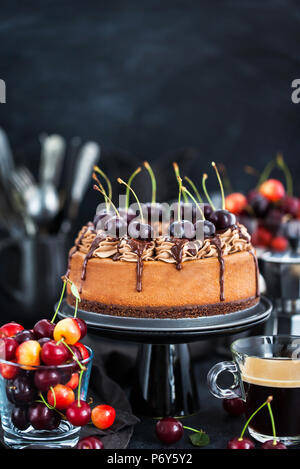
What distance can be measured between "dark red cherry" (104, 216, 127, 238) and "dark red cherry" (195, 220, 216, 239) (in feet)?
0.49

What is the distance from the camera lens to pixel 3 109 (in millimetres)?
2326

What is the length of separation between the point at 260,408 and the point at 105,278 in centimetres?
38

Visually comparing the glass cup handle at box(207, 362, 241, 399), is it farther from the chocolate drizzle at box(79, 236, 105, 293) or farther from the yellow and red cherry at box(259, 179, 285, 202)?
the yellow and red cherry at box(259, 179, 285, 202)

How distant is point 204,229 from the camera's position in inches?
45.1

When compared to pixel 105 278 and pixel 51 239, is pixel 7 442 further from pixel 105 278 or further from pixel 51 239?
pixel 51 239

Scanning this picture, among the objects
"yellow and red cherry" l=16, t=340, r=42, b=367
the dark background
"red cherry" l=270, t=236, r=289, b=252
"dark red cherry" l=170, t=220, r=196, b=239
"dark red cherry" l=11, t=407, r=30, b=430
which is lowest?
"dark red cherry" l=11, t=407, r=30, b=430

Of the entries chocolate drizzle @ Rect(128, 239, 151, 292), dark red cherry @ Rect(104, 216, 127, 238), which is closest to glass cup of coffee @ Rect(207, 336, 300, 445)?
chocolate drizzle @ Rect(128, 239, 151, 292)

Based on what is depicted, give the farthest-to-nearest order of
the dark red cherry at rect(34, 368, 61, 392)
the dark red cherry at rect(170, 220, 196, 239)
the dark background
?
the dark background → the dark red cherry at rect(170, 220, 196, 239) → the dark red cherry at rect(34, 368, 61, 392)

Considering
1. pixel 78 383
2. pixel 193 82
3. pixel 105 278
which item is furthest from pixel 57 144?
pixel 78 383

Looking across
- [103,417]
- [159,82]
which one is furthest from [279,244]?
[159,82]

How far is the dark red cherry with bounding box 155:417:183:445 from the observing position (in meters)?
1.03

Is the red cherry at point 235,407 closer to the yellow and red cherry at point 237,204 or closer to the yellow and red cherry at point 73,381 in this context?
the yellow and red cherry at point 73,381

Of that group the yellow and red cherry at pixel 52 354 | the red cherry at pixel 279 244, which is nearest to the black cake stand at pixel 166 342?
the yellow and red cherry at pixel 52 354

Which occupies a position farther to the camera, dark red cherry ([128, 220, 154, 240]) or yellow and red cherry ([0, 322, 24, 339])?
dark red cherry ([128, 220, 154, 240])
